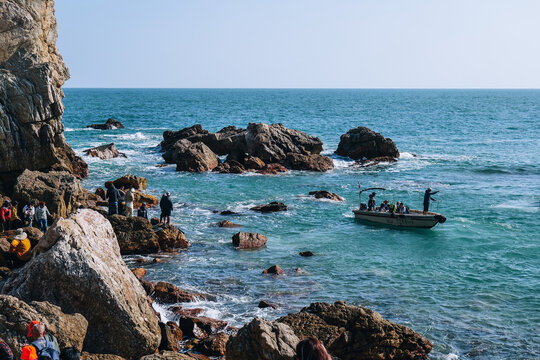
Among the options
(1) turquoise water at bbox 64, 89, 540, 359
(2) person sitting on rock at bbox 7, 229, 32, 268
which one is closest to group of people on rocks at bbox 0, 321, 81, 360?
(1) turquoise water at bbox 64, 89, 540, 359

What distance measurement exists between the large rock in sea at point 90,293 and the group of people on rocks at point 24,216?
11.0m

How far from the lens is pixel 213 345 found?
16.5 m

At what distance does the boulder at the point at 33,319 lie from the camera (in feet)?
39.8

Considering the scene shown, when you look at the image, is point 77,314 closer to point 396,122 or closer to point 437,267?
point 437,267

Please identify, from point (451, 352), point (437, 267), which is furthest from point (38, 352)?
point (437, 267)

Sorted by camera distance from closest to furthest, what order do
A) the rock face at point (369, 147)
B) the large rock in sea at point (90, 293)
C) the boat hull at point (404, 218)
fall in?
the large rock in sea at point (90, 293), the boat hull at point (404, 218), the rock face at point (369, 147)

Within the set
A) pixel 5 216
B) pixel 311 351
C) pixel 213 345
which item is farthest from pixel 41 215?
pixel 311 351

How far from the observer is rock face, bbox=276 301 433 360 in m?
16.1

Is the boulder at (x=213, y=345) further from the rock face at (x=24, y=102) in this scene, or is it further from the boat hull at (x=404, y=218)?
the rock face at (x=24, y=102)

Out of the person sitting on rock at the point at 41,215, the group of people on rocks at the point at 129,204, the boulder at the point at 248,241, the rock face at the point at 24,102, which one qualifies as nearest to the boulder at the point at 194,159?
the rock face at the point at 24,102

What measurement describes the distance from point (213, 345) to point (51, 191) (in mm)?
15369

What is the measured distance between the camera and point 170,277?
926 inches

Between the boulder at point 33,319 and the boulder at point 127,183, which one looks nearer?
the boulder at point 33,319

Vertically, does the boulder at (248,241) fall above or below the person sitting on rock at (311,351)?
below
